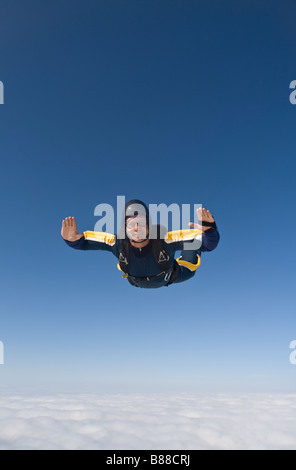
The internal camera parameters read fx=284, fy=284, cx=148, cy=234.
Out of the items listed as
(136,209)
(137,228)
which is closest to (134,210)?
(136,209)

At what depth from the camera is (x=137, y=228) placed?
17.0 ft

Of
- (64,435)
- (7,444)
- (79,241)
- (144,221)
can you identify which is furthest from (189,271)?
(7,444)

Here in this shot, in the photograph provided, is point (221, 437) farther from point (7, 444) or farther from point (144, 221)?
point (144, 221)

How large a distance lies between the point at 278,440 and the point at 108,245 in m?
244

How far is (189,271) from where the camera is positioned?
6.10 m

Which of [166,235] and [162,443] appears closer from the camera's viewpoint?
[166,235]

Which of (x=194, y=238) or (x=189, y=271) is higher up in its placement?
(x=194, y=238)

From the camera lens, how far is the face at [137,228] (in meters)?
5.19

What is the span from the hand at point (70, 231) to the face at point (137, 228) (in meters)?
1.08

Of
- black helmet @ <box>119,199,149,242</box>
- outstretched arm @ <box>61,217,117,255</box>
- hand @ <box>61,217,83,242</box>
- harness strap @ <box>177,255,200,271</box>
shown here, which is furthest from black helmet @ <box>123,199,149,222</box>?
harness strap @ <box>177,255,200,271</box>

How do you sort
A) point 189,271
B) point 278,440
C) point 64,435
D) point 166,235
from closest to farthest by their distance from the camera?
point 166,235 → point 189,271 → point 64,435 → point 278,440

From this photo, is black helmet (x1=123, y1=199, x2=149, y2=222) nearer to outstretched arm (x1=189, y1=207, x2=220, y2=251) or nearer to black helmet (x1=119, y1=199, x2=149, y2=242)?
black helmet (x1=119, y1=199, x2=149, y2=242)

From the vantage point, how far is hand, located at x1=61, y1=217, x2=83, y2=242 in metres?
5.56

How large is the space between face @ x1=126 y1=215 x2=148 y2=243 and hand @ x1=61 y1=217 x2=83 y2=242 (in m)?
1.08
